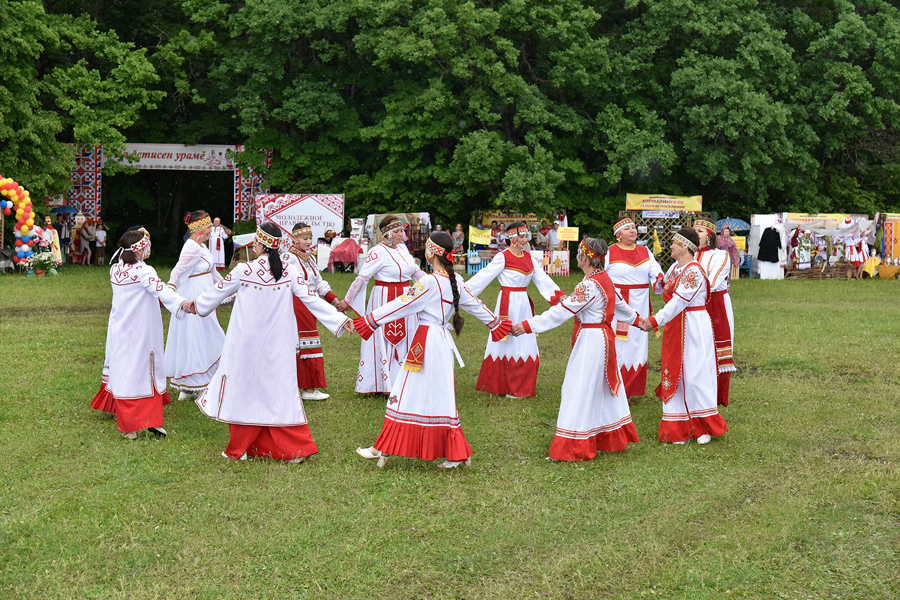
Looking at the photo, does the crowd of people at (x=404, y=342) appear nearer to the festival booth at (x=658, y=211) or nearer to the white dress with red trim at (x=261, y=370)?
the white dress with red trim at (x=261, y=370)

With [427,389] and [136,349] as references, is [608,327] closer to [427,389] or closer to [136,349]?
[427,389]

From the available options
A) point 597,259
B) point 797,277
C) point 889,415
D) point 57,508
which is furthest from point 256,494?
point 797,277

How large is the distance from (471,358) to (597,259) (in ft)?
15.8

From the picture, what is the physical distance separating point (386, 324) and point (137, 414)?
244cm

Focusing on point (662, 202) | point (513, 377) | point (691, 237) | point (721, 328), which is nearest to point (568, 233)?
point (662, 202)

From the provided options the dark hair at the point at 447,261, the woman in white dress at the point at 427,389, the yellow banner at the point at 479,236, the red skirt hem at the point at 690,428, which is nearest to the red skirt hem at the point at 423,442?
the woman in white dress at the point at 427,389

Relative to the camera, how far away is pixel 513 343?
28.9 feet

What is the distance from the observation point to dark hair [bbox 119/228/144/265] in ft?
22.8

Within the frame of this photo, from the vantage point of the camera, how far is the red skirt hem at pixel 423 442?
5.99 meters

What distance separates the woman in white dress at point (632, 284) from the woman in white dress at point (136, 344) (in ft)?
13.5

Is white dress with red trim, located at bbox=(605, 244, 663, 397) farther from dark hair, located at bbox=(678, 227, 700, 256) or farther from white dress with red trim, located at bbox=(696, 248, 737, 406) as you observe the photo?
dark hair, located at bbox=(678, 227, 700, 256)

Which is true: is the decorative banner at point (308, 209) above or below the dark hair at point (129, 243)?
above

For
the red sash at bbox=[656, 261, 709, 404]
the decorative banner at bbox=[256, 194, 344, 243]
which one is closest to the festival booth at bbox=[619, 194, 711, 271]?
the decorative banner at bbox=[256, 194, 344, 243]

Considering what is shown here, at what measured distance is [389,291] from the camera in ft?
27.8
